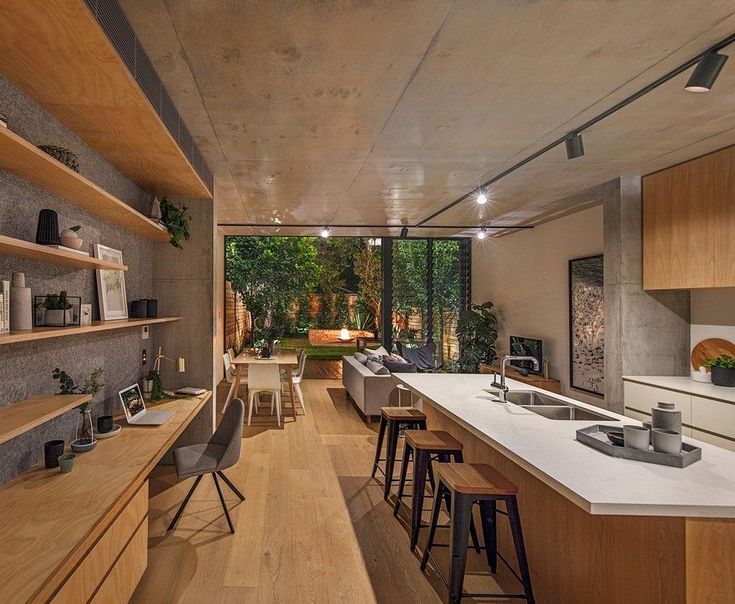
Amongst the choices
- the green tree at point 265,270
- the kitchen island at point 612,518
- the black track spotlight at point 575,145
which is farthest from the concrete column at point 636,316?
the green tree at point 265,270

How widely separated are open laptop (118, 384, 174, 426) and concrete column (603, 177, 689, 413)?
13.0ft

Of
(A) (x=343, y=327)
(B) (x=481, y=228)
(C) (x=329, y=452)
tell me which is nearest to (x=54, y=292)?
(C) (x=329, y=452)

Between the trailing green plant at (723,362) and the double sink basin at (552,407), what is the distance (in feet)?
5.84

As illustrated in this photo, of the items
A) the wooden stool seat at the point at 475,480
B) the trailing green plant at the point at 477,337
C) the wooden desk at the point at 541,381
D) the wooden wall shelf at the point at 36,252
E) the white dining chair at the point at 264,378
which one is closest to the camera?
the wooden wall shelf at the point at 36,252

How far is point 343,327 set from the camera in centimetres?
1380

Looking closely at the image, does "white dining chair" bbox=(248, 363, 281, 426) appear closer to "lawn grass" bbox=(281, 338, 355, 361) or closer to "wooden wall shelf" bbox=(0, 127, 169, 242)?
"wooden wall shelf" bbox=(0, 127, 169, 242)

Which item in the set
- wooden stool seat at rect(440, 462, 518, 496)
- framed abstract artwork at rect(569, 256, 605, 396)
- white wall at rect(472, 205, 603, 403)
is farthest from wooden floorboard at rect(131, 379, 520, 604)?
white wall at rect(472, 205, 603, 403)

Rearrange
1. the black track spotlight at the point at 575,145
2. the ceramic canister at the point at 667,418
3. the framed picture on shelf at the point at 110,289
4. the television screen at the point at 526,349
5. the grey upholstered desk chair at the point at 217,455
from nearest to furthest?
the ceramic canister at the point at 667,418 < the framed picture on shelf at the point at 110,289 < the grey upholstered desk chair at the point at 217,455 < the black track spotlight at the point at 575,145 < the television screen at the point at 526,349

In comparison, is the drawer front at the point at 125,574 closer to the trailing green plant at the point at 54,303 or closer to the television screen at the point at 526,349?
the trailing green plant at the point at 54,303

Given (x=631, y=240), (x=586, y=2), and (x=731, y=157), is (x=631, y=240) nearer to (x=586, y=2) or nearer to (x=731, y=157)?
(x=731, y=157)

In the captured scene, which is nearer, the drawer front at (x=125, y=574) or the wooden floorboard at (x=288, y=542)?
the drawer front at (x=125, y=574)

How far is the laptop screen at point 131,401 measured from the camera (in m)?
2.95

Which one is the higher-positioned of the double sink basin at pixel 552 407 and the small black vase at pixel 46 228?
the small black vase at pixel 46 228

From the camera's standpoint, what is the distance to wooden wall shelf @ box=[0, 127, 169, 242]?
165 cm
